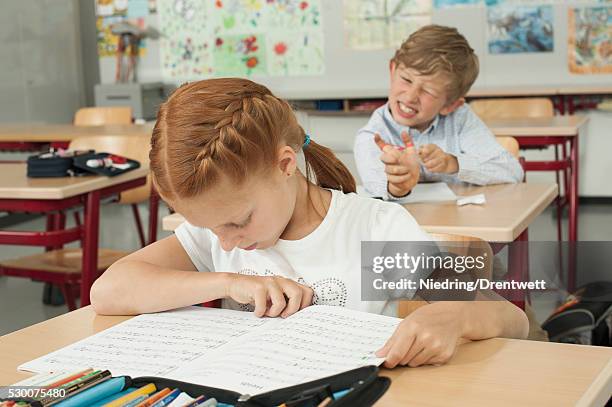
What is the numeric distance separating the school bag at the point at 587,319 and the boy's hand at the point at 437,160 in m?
0.55

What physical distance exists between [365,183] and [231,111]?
1.29m

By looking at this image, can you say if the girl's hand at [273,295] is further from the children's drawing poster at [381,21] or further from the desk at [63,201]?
the children's drawing poster at [381,21]

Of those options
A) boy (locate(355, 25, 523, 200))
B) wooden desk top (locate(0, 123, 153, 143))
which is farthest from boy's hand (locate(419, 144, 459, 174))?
wooden desk top (locate(0, 123, 153, 143))

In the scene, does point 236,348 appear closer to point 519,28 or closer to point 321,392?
point 321,392

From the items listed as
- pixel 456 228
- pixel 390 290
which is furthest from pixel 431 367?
pixel 456 228

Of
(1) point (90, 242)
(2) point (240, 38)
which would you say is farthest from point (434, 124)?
(2) point (240, 38)

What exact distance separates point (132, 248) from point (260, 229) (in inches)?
153

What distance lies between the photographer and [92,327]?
1.28m

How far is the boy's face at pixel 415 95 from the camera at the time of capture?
2520 mm

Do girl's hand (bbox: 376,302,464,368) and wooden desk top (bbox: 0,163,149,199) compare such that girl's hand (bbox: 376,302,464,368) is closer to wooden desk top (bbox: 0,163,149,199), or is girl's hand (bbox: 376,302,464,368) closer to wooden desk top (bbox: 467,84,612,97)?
wooden desk top (bbox: 0,163,149,199)

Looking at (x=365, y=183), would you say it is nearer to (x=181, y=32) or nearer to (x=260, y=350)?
(x=260, y=350)

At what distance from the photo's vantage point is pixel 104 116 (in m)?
Answer: 5.42

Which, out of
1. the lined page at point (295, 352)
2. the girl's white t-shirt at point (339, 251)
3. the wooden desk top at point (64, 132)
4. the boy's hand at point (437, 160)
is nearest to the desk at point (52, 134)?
the wooden desk top at point (64, 132)

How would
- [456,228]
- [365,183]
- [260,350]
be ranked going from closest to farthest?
[260,350], [456,228], [365,183]
